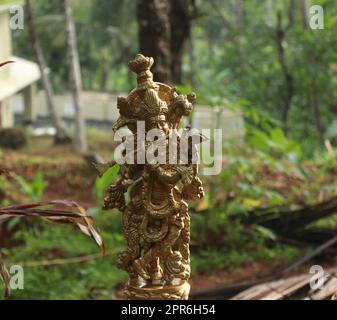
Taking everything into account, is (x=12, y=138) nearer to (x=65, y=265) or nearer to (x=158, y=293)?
(x=65, y=265)

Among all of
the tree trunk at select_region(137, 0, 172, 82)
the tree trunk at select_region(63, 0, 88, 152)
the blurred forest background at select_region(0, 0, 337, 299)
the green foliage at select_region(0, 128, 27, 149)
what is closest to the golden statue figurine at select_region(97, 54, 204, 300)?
the blurred forest background at select_region(0, 0, 337, 299)

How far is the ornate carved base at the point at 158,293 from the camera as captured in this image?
279 centimetres

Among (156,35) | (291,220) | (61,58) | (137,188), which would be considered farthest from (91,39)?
(137,188)

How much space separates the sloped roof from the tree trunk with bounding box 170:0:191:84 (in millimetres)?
2773

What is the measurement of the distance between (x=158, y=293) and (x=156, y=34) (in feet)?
14.8

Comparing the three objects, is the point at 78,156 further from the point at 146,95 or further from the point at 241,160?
the point at 146,95

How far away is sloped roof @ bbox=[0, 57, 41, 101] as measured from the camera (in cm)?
1066

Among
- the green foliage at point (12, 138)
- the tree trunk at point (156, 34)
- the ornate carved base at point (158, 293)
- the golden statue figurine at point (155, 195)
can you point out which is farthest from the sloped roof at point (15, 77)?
the ornate carved base at point (158, 293)

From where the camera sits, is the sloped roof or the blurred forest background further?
the sloped roof

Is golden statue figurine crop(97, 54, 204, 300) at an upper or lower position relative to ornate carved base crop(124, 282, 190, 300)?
upper

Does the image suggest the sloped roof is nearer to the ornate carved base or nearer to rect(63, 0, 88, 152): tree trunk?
rect(63, 0, 88, 152): tree trunk

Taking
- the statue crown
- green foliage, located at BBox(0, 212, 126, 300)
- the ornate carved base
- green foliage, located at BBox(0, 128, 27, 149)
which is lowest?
green foliage, located at BBox(0, 212, 126, 300)

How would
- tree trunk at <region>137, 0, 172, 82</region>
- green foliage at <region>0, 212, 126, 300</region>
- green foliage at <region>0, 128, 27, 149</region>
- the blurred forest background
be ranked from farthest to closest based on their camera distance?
green foliage at <region>0, 128, 27, 149</region>
tree trunk at <region>137, 0, 172, 82</region>
the blurred forest background
green foliage at <region>0, 212, 126, 300</region>
